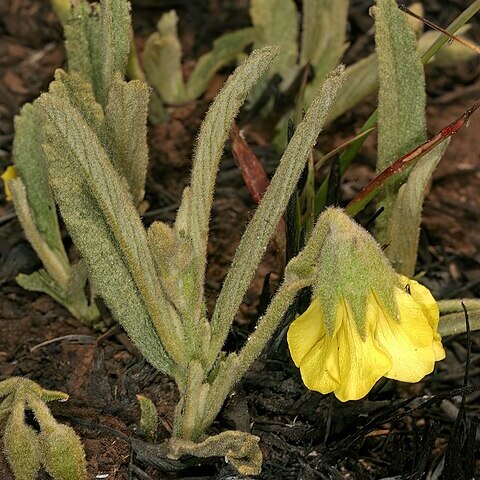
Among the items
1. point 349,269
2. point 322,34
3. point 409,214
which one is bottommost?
point 409,214

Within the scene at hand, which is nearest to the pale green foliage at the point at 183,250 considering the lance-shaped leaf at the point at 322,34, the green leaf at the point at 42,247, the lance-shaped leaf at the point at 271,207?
the lance-shaped leaf at the point at 271,207

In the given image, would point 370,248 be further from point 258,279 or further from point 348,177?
point 348,177

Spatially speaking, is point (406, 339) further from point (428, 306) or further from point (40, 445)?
point (40, 445)

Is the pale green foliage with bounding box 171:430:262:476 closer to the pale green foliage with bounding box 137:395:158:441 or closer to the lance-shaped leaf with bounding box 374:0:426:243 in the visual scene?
the pale green foliage with bounding box 137:395:158:441

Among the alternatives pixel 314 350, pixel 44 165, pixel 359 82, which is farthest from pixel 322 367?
pixel 359 82

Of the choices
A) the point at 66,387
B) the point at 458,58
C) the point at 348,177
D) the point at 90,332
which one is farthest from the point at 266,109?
the point at 66,387

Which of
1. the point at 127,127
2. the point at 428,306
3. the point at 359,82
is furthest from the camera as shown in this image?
the point at 359,82

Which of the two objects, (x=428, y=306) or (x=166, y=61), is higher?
(x=166, y=61)
